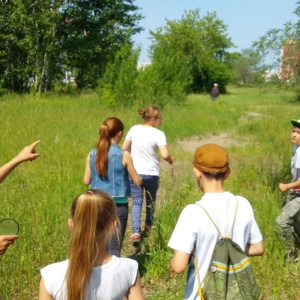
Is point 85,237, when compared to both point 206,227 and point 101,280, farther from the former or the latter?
point 206,227

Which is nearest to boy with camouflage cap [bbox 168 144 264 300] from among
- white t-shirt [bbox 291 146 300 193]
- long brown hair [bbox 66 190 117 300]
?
long brown hair [bbox 66 190 117 300]

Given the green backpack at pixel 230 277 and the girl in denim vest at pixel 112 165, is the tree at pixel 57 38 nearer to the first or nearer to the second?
the girl in denim vest at pixel 112 165

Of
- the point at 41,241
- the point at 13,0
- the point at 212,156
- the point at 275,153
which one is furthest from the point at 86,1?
the point at 212,156

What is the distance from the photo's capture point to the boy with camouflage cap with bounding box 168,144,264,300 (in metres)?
2.87

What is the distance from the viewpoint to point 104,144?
4812 mm

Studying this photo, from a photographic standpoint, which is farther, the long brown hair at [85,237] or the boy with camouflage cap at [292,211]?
the boy with camouflage cap at [292,211]

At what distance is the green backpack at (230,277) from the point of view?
108 inches

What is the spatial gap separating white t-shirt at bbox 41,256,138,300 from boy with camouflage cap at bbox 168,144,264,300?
16.1 inches

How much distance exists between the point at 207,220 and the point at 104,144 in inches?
83.7

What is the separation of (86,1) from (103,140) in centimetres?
3507

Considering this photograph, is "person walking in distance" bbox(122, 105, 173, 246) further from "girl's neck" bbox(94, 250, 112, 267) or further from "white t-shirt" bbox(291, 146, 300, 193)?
"girl's neck" bbox(94, 250, 112, 267)

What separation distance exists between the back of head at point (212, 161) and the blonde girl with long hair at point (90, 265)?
1.98 ft

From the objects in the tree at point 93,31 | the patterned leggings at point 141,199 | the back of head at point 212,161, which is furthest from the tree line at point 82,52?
the back of head at point 212,161

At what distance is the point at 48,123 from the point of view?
56.0 feet
